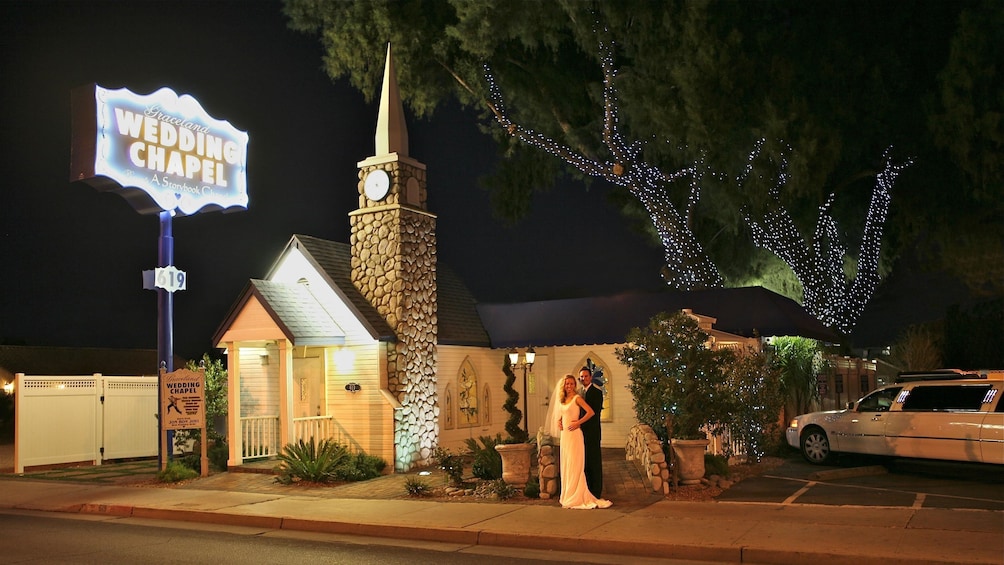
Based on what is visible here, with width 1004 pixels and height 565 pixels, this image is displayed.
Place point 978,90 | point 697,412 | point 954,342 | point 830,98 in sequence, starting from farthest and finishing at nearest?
point 954,342 → point 830,98 → point 978,90 → point 697,412

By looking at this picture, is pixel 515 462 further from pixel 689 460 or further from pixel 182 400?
pixel 182 400

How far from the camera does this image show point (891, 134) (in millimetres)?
29922

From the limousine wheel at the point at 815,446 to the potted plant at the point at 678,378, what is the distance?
3149 mm

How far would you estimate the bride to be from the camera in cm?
1286

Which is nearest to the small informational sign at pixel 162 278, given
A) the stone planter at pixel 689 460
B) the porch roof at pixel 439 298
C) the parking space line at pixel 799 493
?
the porch roof at pixel 439 298

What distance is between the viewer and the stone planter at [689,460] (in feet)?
45.7

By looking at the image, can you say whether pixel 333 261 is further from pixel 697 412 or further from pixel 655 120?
pixel 655 120

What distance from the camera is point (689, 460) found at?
1398cm

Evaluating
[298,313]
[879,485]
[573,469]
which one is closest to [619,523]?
[573,469]

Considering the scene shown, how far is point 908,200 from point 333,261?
21.6 meters

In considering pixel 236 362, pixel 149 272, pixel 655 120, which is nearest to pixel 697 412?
pixel 236 362

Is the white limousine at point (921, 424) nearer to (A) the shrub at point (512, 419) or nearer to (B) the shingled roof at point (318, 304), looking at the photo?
(A) the shrub at point (512, 419)

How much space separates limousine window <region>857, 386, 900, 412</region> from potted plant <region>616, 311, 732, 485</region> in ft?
10.3

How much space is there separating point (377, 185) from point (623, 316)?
7.06 m
